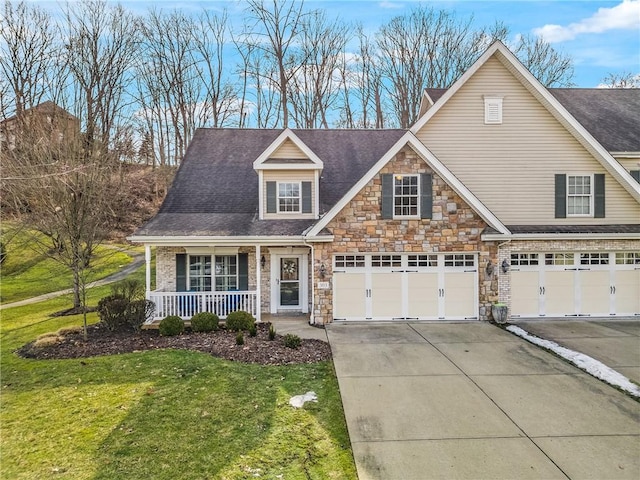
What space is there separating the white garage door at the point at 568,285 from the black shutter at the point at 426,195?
329 centimetres

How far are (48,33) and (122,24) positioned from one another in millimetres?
6097

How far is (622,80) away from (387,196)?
27616mm

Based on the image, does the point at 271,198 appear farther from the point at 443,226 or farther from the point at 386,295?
the point at 443,226

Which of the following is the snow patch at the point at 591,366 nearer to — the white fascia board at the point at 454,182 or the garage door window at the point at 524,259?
the garage door window at the point at 524,259

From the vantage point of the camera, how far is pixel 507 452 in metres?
4.85

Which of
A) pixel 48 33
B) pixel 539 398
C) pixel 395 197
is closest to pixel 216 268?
pixel 395 197

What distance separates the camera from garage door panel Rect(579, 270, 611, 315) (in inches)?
470

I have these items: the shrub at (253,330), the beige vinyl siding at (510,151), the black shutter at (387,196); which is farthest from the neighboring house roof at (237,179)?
the beige vinyl siding at (510,151)

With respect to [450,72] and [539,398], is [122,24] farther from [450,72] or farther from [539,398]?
[539,398]

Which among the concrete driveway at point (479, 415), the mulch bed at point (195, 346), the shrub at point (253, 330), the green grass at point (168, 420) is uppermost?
the shrub at point (253, 330)

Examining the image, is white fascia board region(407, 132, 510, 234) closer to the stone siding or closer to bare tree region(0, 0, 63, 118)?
the stone siding

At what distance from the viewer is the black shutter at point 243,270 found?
12594 millimetres

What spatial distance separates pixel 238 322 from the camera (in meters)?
10.5

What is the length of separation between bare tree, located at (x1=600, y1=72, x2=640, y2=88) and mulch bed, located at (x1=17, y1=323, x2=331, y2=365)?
31.3 m
